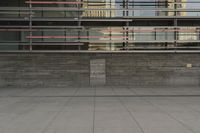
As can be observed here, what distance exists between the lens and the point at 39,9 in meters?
22.9

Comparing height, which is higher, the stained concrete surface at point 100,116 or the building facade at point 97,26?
the building facade at point 97,26

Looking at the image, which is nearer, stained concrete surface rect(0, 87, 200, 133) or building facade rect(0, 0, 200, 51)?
stained concrete surface rect(0, 87, 200, 133)

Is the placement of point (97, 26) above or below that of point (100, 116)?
above

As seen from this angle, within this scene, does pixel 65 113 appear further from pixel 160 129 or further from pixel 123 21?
pixel 123 21

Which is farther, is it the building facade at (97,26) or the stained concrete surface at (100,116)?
the building facade at (97,26)

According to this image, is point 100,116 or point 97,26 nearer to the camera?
point 100,116

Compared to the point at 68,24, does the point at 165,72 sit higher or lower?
lower

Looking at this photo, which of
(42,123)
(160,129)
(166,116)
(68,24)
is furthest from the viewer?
(68,24)

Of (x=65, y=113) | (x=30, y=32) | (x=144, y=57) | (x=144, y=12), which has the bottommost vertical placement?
(x=65, y=113)

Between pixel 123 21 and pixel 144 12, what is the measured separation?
172 cm

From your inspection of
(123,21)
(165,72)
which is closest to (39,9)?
(123,21)

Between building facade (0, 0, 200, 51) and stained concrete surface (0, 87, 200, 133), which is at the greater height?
building facade (0, 0, 200, 51)

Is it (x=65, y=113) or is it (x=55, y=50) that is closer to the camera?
(x=65, y=113)

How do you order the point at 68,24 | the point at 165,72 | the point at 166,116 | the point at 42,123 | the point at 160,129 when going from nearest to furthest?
the point at 160,129
the point at 42,123
the point at 166,116
the point at 165,72
the point at 68,24
